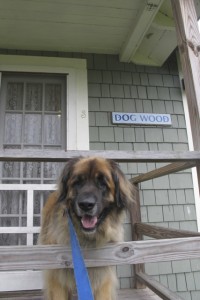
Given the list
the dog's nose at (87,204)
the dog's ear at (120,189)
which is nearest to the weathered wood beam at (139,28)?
the dog's ear at (120,189)

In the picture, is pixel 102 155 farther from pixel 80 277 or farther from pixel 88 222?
pixel 80 277

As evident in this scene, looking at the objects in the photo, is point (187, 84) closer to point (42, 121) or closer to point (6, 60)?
point (42, 121)

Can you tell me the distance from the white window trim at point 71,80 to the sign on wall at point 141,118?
0.44 meters

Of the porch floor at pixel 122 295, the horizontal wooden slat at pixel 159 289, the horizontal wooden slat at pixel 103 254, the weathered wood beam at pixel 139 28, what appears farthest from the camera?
the weathered wood beam at pixel 139 28

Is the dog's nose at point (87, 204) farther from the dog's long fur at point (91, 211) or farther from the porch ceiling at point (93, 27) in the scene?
the porch ceiling at point (93, 27)

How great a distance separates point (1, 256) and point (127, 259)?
70 centimetres

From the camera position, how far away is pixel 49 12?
143 inches

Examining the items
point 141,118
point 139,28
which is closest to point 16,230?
point 141,118

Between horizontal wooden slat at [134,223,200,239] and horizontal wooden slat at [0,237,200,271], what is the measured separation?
31 cm

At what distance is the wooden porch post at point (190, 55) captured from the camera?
7.20 ft

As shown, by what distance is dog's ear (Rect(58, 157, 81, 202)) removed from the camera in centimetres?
195

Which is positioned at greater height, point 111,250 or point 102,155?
point 102,155

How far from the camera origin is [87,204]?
1.67 metres

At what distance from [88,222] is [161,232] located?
3.87 ft
